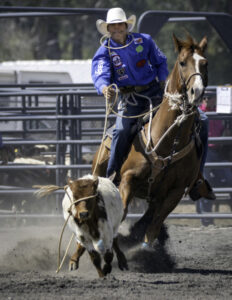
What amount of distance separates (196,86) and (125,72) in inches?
40.9

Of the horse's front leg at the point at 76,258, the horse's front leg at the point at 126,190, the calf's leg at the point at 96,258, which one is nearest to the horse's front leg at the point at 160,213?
the horse's front leg at the point at 126,190

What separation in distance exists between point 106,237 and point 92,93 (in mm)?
3846

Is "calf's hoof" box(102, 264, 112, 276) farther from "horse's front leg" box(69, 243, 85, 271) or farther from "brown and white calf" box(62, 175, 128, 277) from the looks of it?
"horse's front leg" box(69, 243, 85, 271)

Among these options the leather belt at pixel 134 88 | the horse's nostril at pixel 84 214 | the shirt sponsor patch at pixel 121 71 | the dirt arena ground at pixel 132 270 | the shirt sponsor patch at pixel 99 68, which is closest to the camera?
the dirt arena ground at pixel 132 270

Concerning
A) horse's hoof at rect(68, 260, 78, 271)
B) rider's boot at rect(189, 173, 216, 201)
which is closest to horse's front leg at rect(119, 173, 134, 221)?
horse's hoof at rect(68, 260, 78, 271)

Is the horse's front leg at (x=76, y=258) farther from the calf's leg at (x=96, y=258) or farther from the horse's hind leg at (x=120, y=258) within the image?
the calf's leg at (x=96, y=258)

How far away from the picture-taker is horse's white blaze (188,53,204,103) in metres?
5.14

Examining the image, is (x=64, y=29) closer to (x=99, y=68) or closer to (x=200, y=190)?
(x=200, y=190)

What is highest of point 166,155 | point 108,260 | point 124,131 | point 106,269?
point 124,131

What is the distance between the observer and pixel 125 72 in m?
6.00

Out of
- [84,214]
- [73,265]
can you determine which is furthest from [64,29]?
[84,214]

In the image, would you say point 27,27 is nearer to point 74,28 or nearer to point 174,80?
point 74,28

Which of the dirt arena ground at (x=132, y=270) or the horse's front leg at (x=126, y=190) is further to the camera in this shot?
the horse's front leg at (x=126, y=190)

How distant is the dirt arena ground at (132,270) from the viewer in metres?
4.52
